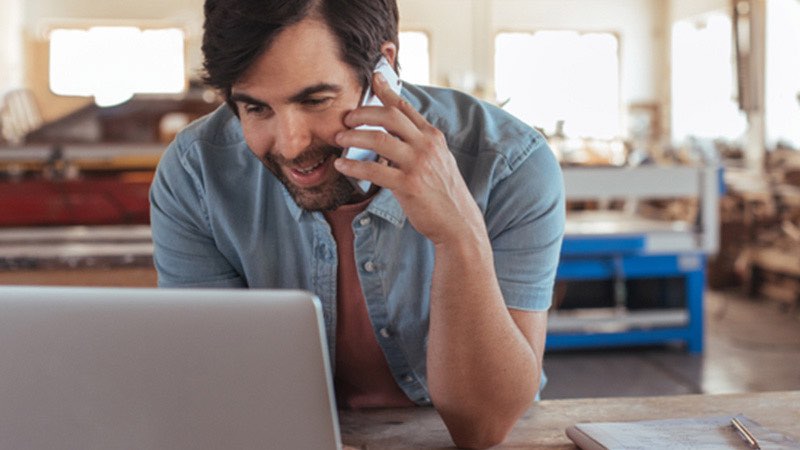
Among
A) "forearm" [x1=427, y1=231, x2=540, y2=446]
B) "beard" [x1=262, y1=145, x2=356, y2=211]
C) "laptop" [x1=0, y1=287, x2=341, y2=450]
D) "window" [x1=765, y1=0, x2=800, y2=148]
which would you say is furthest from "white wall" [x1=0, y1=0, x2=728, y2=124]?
"laptop" [x1=0, y1=287, x2=341, y2=450]

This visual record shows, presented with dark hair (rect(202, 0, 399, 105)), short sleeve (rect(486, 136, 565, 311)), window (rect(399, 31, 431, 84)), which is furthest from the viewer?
window (rect(399, 31, 431, 84))

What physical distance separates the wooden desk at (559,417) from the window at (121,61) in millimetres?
11672

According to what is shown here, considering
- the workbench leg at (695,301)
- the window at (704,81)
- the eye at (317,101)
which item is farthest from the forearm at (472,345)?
the window at (704,81)

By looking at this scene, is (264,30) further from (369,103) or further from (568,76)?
(568,76)

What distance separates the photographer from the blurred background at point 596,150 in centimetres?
357

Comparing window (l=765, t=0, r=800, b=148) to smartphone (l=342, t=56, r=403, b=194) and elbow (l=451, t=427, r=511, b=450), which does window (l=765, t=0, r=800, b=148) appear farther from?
elbow (l=451, t=427, r=511, b=450)

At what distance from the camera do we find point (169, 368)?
0.63 metres

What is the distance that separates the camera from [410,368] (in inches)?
51.6

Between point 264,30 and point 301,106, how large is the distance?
100mm

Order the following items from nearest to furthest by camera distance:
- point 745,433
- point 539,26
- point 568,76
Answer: point 745,433 → point 539,26 → point 568,76

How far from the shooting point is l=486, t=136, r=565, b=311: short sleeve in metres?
1.20

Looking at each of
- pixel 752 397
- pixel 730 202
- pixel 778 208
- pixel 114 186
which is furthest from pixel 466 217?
pixel 730 202

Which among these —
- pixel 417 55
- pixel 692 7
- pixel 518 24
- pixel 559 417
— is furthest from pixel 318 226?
pixel 518 24

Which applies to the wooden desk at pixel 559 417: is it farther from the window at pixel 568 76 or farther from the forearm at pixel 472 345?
the window at pixel 568 76
